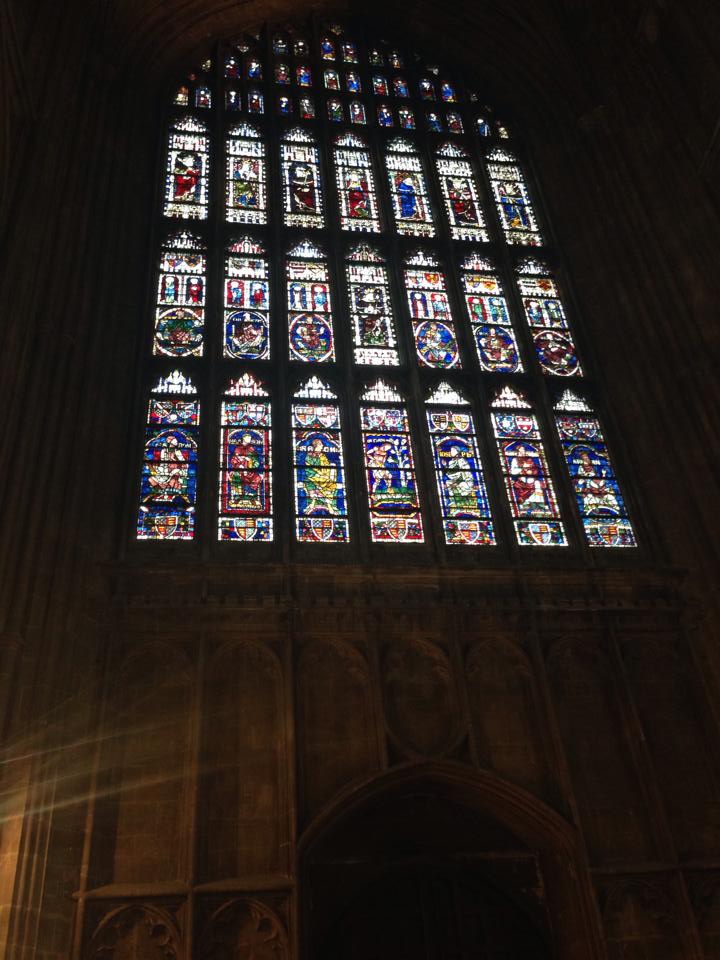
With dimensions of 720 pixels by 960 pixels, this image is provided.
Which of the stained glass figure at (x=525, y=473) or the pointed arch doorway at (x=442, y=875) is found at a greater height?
the stained glass figure at (x=525, y=473)

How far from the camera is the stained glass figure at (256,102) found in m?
13.0

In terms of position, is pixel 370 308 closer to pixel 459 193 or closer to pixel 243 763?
pixel 459 193

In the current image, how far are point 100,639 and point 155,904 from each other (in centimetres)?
220

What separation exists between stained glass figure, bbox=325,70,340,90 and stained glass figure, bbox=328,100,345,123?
1.14ft

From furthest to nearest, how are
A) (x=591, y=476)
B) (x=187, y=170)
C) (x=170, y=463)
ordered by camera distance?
(x=187, y=170)
(x=591, y=476)
(x=170, y=463)

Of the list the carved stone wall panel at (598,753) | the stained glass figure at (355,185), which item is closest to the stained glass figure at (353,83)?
the stained glass figure at (355,185)

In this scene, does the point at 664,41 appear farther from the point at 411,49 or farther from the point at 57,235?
the point at 57,235

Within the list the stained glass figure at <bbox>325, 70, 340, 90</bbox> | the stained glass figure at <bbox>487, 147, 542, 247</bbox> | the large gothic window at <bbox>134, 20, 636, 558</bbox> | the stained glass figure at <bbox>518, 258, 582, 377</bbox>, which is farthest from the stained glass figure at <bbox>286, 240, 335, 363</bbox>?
the stained glass figure at <bbox>325, 70, 340, 90</bbox>

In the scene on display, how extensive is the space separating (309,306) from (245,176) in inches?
103

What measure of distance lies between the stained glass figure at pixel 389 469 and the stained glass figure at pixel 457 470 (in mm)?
287

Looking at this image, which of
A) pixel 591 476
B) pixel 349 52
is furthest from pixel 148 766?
pixel 349 52

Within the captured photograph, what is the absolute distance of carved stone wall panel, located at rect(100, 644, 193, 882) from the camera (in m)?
6.84

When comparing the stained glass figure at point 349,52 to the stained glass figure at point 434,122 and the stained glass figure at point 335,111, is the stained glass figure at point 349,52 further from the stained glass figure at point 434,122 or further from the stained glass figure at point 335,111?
the stained glass figure at point 434,122

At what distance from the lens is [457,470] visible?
376 inches
